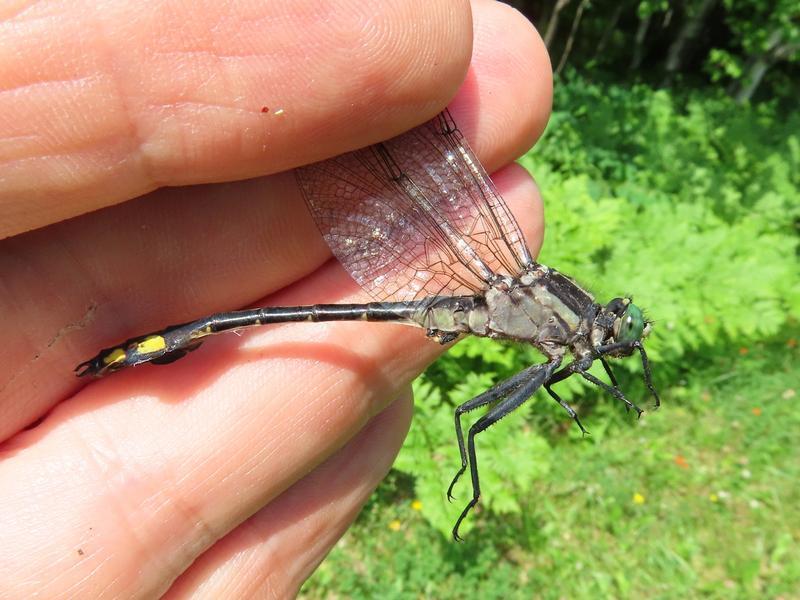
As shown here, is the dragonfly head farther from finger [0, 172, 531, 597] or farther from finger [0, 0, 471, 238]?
finger [0, 0, 471, 238]

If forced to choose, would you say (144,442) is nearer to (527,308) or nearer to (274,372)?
(274,372)

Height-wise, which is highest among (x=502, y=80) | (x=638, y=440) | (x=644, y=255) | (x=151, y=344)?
(x=502, y=80)

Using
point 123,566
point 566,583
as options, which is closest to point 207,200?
point 123,566

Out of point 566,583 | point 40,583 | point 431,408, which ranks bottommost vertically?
point 566,583

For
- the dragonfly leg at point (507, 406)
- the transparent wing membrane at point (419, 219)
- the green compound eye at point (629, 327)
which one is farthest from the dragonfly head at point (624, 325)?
the transparent wing membrane at point (419, 219)

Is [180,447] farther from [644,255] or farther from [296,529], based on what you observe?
[644,255]

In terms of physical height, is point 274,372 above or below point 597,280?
above

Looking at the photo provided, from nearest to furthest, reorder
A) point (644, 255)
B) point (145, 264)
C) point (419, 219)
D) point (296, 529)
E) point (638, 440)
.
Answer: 1. point (145, 264)
2. point (296, 529)
3. point (419, 219)
4. point (644, 255)
5. point (638, 440)

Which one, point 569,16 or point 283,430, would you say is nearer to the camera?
point 283,430

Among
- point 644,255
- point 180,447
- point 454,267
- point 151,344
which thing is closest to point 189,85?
point 151,344
